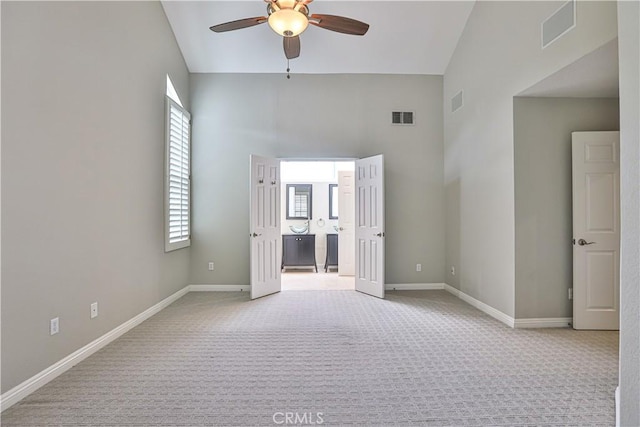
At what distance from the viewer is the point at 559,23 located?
2.85 m

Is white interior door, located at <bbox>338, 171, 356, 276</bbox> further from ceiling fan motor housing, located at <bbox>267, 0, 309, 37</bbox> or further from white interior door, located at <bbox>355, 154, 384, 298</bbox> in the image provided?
ceiling fan motor housing, located at <bbox>267, 0, 309, 37</bbox>

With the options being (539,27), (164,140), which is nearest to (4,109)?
(164,140)

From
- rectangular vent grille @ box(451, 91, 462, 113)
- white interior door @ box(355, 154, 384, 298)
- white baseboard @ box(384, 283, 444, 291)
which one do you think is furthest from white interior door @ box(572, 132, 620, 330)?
white interior door @ box(355, 154, 384, 298)

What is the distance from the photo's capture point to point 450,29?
4.60 metres

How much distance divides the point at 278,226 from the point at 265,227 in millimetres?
294

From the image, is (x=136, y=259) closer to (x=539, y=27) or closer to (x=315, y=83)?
(x=315, y=83)

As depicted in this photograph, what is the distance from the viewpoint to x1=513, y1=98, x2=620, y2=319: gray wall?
3.52m

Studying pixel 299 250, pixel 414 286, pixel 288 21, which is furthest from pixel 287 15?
pixel 299 250

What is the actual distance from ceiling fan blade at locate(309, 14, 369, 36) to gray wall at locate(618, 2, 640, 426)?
6.48 feet

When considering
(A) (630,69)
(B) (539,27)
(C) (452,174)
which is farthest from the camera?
(C) (452,174)

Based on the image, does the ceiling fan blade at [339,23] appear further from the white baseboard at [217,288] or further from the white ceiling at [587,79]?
the white baseboard at [217,288]

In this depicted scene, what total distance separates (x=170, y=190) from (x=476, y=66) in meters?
4.33

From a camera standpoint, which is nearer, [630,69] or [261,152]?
[630,69]

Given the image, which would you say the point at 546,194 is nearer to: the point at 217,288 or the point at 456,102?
the point at 456,102
